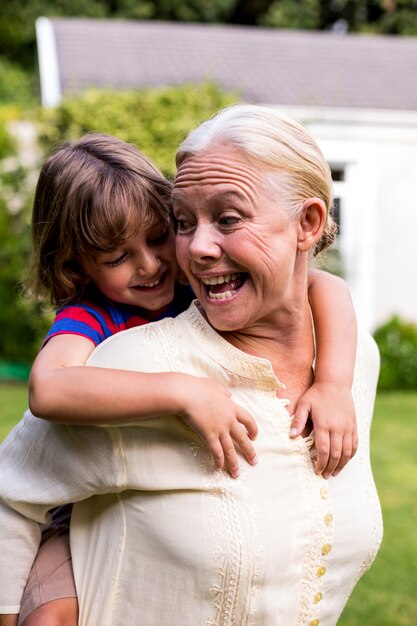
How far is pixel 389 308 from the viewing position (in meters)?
14.0

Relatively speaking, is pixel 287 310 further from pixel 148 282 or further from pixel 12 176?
pixel 12 176

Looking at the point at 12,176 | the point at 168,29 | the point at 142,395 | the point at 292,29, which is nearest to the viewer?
the point at 142,395

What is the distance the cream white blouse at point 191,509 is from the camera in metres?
2.04

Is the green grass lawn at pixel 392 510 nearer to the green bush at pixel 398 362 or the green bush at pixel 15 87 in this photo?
the green bush at pixel 398 362

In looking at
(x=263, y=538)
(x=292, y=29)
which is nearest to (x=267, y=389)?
(x=263, y=538)

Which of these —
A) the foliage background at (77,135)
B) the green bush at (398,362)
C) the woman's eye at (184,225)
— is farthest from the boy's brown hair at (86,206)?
the green bush at (398,362)

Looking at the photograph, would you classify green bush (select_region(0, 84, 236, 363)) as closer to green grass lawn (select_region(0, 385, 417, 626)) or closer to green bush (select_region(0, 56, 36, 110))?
green grass lawn (select_region(0, 385, 417, 626))

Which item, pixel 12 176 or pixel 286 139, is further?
pixel 12 176

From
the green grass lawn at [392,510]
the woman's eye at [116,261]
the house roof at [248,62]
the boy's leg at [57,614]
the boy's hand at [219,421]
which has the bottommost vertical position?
the green grass lawn at [392,510]

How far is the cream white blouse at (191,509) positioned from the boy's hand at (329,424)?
3 centimetres

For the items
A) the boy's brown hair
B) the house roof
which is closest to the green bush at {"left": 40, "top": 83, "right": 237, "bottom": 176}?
the house roof

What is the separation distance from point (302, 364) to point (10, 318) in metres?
11.8

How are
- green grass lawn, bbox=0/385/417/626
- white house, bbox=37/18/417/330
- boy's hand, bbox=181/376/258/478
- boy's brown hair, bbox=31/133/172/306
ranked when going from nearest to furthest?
1. boy's hand, bbox=181/376/258/478
2. boy's brown hair, bbox=31/133/172/306
3. green grass lawn, bbox=0/385/417/626
4. white house, bbox=37/18/417/330

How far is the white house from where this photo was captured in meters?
13.7
